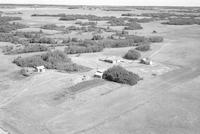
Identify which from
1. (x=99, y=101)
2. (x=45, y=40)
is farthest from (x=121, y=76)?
(x=45, y=40)

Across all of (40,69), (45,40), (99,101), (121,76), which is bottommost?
(99,101)

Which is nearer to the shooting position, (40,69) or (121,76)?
(121,76)

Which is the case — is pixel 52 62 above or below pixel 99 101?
above

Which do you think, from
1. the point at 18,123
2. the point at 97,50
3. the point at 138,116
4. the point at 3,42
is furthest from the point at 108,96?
the point at 3,42

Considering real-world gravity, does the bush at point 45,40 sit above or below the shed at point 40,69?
above

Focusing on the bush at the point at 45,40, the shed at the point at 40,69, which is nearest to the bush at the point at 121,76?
the shed at the point at 40,69

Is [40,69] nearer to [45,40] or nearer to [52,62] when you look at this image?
[52,62]

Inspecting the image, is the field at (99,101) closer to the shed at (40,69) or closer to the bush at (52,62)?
the shed at (40,69)

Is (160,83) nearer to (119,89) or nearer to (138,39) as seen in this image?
(119,89)

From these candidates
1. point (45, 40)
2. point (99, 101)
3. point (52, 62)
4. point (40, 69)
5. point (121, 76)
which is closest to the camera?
point (99, 101)

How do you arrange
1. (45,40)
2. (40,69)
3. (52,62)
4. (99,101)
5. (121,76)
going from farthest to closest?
(45,40), (52,62), (40,69), (121,76), (99,101)
